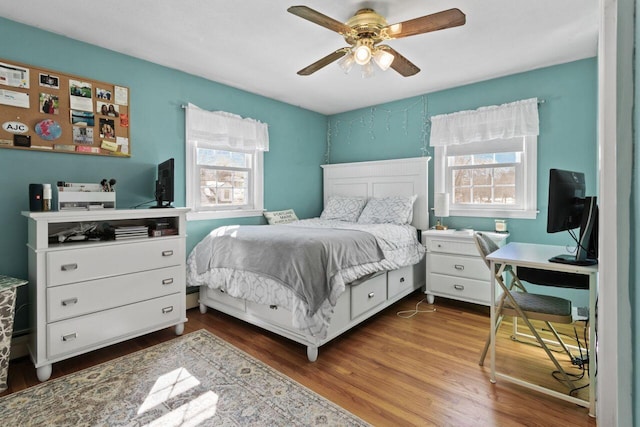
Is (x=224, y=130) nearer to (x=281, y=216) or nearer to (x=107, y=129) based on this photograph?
(x=107, y=129)

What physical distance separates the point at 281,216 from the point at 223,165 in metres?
0.95

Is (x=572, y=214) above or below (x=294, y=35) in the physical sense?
below

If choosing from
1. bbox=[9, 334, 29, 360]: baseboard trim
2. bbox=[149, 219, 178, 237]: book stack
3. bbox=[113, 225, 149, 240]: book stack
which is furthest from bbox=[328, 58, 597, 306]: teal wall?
bbox=[9, 334, 29, 360]: baseboard trim

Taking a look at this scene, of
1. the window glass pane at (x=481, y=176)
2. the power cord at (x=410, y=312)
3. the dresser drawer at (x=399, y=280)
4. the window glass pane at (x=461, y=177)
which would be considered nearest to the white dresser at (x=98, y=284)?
the dresser drawer at (x=399, y=280)

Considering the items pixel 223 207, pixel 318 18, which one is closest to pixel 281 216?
pixel 223 207

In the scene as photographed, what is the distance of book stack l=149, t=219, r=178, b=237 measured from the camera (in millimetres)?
2645

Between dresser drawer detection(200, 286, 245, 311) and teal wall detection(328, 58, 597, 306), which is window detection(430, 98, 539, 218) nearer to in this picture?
teal wall detection(328, 58, 597, 306)

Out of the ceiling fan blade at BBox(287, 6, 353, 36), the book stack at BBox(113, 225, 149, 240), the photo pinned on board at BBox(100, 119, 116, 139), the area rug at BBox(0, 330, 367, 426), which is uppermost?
the ceiling fan blade at BBox(287, 6, 353, 36)

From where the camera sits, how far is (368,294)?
2.84 meters

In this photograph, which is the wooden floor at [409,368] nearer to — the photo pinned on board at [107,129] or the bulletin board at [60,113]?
the bulletin board at [60,113]

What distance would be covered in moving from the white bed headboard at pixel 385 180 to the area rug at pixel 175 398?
265 centimetres

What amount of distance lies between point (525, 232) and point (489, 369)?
1.78 metres

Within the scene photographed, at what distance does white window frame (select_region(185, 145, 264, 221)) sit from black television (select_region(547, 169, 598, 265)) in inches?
118

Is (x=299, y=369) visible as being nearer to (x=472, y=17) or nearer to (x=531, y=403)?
(x=531, y=403)
